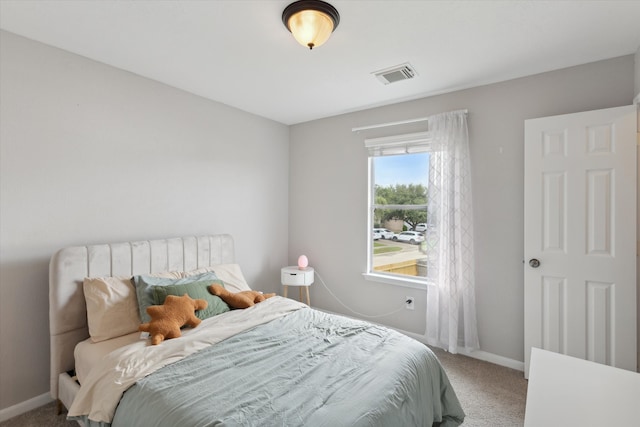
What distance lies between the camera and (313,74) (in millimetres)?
2637

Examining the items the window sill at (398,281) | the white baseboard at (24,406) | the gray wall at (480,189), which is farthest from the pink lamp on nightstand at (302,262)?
the white baseboard at (24,406)

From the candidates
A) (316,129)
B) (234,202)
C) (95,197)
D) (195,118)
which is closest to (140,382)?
(95,197)

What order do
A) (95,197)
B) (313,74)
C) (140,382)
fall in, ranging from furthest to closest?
(313,74) < (95,197) < (140,382)

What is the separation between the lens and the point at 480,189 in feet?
9.27

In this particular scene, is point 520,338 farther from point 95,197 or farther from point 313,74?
point 95,197

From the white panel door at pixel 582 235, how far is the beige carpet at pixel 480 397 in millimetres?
241

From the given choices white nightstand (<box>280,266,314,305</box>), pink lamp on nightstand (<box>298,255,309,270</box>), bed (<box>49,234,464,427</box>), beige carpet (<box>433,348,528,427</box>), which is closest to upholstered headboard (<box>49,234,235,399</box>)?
bed (<box>49,234,464,427</box>)

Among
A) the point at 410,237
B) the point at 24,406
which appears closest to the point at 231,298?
the point at 24,406

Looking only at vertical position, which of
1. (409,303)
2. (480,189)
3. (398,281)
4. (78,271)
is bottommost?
(409,303)

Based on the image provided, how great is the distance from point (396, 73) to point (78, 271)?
9.48 feet

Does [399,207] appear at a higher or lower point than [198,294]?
higher

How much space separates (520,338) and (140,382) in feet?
9.46

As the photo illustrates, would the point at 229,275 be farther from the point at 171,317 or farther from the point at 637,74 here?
the point at 637,74

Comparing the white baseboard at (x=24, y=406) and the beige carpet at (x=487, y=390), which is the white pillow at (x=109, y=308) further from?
the beige carpet at (x=487, y=390)
